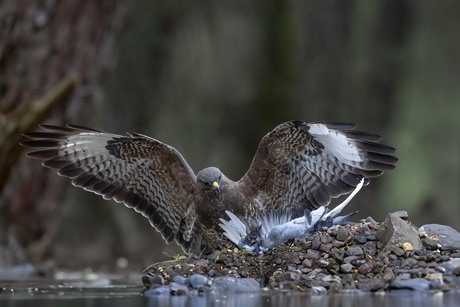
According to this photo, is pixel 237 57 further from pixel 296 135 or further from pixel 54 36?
pixel 296 135

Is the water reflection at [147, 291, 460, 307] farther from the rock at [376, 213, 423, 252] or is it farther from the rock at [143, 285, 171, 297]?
the rock at [376, 213, 423, 252]

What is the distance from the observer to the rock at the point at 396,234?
10.2m

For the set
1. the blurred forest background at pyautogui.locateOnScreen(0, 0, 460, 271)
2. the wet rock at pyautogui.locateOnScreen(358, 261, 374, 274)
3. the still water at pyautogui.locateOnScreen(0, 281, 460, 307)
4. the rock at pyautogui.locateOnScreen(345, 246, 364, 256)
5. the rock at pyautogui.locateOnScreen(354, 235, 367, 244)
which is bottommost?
the still water at pyautogui.locateOnScreen(0, 281, 460, 307)

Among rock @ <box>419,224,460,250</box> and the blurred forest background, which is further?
the blurred forest background

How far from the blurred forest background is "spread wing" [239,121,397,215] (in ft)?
12.4

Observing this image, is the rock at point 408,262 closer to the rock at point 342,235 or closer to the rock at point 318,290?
the rock at point 342,235

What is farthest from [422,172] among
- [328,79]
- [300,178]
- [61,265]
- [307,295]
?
[307,295]

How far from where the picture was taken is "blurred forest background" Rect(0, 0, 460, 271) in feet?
49.3

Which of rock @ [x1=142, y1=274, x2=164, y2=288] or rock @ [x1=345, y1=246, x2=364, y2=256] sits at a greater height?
rock @ [x1=345, y1=246, x2=364, y2=256]

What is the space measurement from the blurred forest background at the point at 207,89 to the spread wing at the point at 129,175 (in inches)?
97.9

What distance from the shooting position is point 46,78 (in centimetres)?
1505

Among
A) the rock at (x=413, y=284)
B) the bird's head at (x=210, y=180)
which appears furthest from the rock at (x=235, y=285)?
the bird's head at (x=210, y=180)

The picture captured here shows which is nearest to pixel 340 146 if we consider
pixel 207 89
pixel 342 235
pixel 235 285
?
pixel 342 235

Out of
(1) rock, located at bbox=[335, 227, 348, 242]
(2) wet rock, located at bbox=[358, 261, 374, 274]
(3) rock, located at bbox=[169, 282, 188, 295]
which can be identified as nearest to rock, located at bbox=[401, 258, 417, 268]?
(2) wet rock, located at bbox=[358, 261, 374, 274]
